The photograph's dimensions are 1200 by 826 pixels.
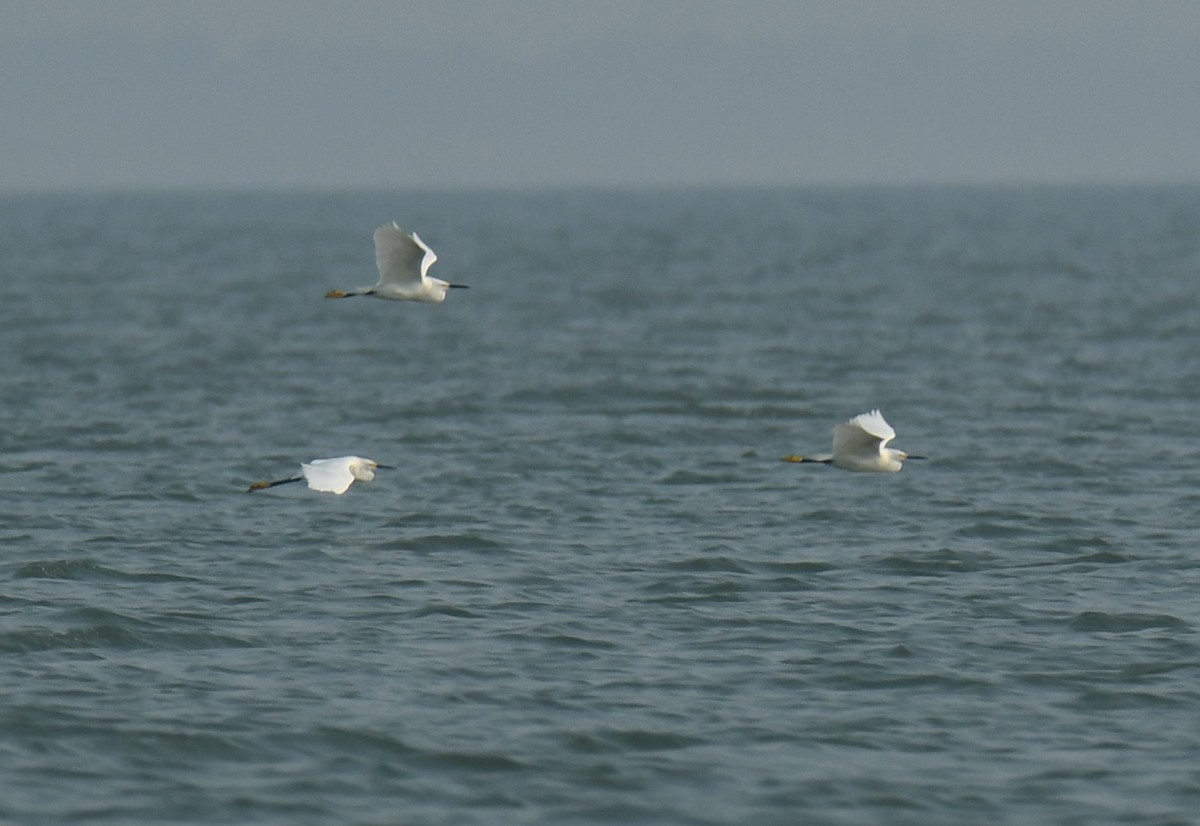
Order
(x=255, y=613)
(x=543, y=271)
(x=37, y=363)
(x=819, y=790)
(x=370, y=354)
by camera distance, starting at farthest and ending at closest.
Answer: (x=543, y=271) → (x=370, y=354) → (x=37, y=363) → (x=255, y=613) → (x=819, y=790)

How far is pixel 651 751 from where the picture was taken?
13.1 m

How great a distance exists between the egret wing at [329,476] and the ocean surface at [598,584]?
0.87 meters

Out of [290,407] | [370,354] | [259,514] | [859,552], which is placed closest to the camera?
[859,552]

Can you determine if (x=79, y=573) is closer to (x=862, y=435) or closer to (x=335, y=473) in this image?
(x=335, y=473)

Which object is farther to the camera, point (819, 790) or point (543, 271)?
point (543, 271)

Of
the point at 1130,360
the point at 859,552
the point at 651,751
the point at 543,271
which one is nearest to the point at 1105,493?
the point at 859,552

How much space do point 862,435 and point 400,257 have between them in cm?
453

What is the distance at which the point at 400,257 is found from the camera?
19.7 m

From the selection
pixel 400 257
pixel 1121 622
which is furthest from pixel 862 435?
pixel 400 257

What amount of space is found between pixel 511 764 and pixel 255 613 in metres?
4.23

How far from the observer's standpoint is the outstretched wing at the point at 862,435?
1827 cm

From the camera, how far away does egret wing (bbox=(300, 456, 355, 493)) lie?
17.2m

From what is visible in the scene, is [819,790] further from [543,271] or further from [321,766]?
[543,271]

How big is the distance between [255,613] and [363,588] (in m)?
1.24
